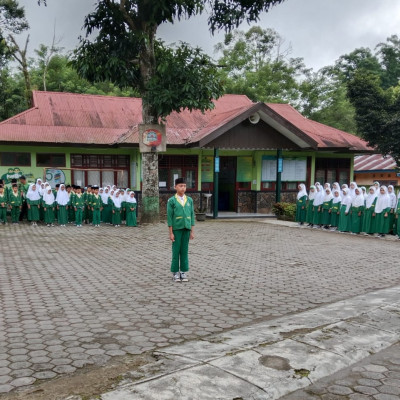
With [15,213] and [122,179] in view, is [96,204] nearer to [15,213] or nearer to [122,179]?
[15,213]

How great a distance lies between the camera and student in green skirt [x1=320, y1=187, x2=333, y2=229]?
15.8 meters

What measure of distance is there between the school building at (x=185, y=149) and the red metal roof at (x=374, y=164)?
16.1 ft

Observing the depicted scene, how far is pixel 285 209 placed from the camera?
18.7m

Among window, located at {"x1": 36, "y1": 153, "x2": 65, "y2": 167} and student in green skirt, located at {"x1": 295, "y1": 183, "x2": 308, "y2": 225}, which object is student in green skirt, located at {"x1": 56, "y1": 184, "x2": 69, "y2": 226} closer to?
window, located at {"x1": 36, "y1": 153, "x2": 65, "y2": 167}

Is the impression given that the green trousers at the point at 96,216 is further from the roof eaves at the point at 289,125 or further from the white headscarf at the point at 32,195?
the roof eaves at the point at 289,125

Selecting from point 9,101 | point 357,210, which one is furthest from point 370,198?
point 9,101

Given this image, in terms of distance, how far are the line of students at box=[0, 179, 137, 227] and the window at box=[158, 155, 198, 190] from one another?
11.1 ft

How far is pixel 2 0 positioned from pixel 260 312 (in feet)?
79.2

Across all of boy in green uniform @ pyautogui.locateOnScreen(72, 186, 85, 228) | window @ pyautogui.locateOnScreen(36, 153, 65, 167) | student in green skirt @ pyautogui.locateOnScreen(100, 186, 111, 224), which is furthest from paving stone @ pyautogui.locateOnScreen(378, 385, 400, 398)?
window @ pyautogui.locateOnScreen(36, 153, 65, 167)

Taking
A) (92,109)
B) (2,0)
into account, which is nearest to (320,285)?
(92,109)

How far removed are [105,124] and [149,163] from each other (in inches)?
183

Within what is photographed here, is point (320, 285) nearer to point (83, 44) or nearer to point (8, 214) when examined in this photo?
point (83, 44)

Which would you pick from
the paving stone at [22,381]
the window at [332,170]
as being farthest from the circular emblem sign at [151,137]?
the paving stone at [22,381]

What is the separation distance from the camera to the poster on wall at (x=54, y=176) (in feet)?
60.2
